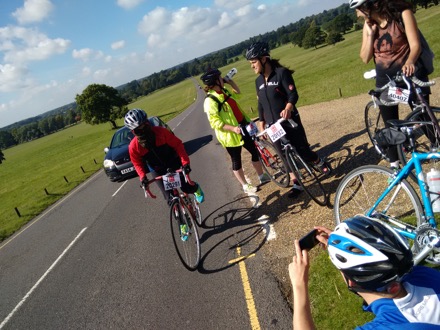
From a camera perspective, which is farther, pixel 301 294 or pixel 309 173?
pixel 309 173

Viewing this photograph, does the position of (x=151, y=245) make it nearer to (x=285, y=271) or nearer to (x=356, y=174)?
(x=285, y=271)

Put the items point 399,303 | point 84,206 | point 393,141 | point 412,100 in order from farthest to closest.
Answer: point 84,206, point 412,100, point 393,141, point 399,303

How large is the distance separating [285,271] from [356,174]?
5.11 feet

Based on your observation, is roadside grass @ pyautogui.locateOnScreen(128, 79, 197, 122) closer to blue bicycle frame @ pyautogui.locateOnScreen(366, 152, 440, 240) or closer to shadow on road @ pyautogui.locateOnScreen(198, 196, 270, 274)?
shadow on road @ pyautogui.locateOnScreen(198, 196, 270, 274)

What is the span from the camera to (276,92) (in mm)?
5348

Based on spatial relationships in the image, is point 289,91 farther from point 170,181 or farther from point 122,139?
point 122,139

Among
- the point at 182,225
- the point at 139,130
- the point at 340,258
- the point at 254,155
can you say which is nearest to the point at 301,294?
the point at 340,258

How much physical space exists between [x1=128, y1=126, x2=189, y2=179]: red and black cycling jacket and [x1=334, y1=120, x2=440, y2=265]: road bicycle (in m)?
2.63

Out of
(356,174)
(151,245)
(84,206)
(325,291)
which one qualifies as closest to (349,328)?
(325,291)

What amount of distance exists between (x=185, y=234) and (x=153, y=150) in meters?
1.46

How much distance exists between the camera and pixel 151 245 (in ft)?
20.0

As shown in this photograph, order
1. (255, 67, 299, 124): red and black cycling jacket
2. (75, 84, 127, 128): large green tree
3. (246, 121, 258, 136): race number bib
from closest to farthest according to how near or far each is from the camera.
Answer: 1. (255, 67, 299, 124): red and black cycling jacket
2. (246, 121, 258, 136): race number bib
3. (75, 84, 127, 128): large green tree

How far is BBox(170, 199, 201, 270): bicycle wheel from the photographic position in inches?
190

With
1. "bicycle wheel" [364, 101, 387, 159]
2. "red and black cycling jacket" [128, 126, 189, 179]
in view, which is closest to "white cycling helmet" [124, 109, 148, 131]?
"red and black cycling jacket" [128, 126, 189, 179]
